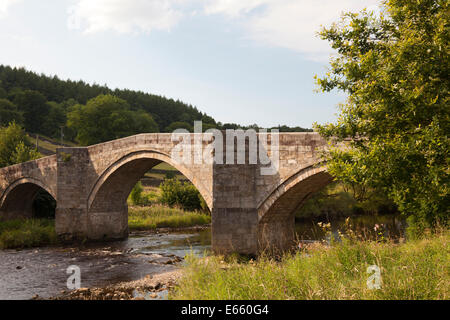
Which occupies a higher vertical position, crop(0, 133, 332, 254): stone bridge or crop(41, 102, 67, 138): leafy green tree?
crop(41, 102, 67, 138): leafy green tree

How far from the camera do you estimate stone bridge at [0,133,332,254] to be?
12.1m

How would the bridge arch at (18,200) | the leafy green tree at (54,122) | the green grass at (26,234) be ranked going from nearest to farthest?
1. the green grass at (26,234)
2. the bridge arch at (18,200)
3. the leafy green tree at (54,122)

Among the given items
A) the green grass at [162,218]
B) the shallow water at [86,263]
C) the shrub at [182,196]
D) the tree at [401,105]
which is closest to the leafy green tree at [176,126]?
the shrub at [182,196]

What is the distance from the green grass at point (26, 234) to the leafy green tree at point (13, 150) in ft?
23.9

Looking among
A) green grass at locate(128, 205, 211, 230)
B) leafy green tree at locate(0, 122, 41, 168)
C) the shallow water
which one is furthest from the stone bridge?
leafy green tree at locate(0, 122, 41, 168)

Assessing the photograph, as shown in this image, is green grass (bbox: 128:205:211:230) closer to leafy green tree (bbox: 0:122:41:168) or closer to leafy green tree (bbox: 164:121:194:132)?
leafy green tree (bbox: 0:122:41:168)

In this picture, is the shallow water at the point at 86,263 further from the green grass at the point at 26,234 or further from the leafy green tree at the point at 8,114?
the leafy green tree at the point at 8,114

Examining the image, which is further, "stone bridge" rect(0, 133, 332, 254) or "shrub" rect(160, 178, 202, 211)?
"shrub" rect(160, 178, 202, 211)

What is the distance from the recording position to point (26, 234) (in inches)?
675

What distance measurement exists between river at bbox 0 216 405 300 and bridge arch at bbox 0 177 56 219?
6607mm

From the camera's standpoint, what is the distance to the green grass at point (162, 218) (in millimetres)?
21453

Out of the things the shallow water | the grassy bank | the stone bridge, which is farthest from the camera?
the stone bridge

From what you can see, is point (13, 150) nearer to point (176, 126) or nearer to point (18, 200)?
point (18, 200)
